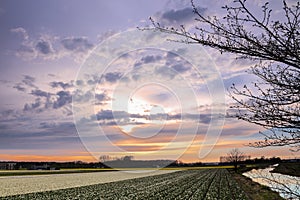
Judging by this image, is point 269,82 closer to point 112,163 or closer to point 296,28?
point 296,28

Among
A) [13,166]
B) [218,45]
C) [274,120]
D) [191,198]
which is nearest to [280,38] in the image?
[218,45]

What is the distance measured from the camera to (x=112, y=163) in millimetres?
154500

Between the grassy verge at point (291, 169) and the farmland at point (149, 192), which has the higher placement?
the grassy verge at point (291, 169)

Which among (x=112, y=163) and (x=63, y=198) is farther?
(x=112, y=163)

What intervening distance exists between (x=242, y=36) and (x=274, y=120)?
87 centimetres

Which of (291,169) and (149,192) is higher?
(291,169)

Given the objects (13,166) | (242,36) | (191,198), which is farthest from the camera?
(13,166)

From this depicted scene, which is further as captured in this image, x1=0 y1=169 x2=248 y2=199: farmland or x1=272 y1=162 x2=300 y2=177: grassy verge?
x1=0 y1=169 x2=248 y2=199: farmland

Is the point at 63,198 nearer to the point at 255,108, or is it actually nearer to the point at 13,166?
the point at 255,108

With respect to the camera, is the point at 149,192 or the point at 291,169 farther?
the point at 149,192

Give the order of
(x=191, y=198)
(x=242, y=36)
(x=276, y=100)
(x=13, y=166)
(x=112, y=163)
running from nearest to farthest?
(x=242, y=36) < (x=276, y=100) < (x=191, y=198) < (x=13, y=166) < (x=112, y=163)

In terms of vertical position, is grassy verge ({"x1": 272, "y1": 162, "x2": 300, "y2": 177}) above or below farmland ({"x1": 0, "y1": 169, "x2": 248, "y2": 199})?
above

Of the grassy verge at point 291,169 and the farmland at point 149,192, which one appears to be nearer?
the grassy verge at point 291,169

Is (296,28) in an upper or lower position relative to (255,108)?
upper
